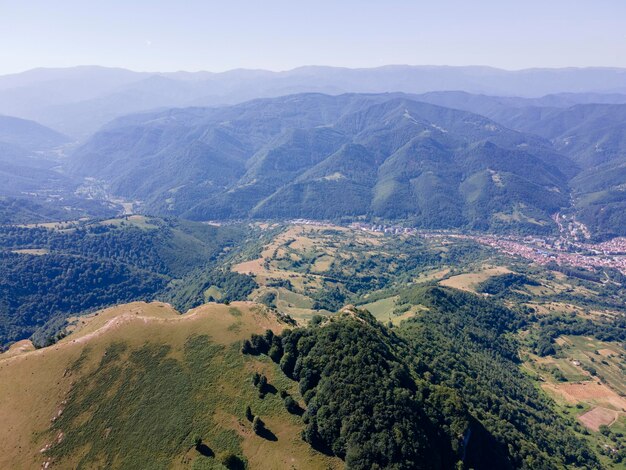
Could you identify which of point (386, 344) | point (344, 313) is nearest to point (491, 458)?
point (386, 344)

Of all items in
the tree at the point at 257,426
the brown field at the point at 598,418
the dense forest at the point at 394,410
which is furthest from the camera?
the brown field at the point at 598,418

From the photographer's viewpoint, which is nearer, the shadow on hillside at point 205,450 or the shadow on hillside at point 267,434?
the shadow on hillside at point 205,450

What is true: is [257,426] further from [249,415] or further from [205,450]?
[205,450]

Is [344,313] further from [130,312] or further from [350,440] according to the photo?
[130,312]

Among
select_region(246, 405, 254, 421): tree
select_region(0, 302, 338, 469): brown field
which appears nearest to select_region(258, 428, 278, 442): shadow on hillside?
select_region(0, 302, 338, 469): brown field

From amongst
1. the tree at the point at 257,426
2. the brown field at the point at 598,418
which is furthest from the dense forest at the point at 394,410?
the brown field at the point at 598,418

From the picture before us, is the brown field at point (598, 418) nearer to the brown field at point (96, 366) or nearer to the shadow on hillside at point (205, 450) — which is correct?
the brown field at point (96, 366)

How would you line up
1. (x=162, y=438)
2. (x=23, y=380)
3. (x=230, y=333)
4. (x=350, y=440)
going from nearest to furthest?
(x=350, y=440) → (x=162, y=438) → (x=23, y=380) → (x=230, y=333)

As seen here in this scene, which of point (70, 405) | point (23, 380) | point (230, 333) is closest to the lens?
point (70, 405)

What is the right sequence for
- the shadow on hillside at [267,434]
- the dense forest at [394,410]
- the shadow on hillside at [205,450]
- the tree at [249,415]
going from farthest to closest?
the tree at [249,415]
the shadow on hillside at [267,434]
the shadow on hillside at [205,450]
the dense forest at [394,410]
